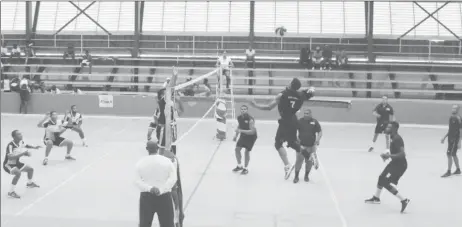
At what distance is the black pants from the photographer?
7043mm

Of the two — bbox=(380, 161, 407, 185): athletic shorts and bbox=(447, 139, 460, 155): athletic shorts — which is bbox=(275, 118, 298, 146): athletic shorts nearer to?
bbox=(380, 161, 407, 185): athletic shorts

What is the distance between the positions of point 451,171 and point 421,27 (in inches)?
577

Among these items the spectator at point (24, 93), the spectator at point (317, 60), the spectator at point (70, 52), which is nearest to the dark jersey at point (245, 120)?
the spectator at point (317, 60)

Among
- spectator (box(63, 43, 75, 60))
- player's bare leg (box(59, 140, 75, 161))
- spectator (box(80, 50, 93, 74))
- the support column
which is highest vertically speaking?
the support column

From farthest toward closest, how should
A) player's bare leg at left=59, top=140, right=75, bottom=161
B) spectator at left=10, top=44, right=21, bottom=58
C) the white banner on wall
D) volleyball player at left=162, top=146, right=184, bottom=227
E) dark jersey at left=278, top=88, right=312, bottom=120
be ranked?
spectator at left=10, top=44, right=21, bottom=58 → the white banner on wall → player's bare leg at left=59, top=140, right=75, bottom=161 → dark jersey at left=278, top=88, right=312, bottom=120 → volleyball player at left=162, top=146, right=184, bottom=227

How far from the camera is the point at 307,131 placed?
39.7ft

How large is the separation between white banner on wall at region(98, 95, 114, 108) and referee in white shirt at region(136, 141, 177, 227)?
59.7 ft

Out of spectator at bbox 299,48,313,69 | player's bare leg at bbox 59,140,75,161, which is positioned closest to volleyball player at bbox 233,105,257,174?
player's bare leg at bbox 59,140,75,161

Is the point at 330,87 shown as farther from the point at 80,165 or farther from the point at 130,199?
the point at 130,199

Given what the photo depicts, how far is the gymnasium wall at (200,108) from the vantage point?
23469 millimetres

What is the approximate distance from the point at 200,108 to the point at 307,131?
40.4ft

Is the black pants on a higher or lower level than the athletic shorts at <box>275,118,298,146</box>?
lower

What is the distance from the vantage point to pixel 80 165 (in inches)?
545

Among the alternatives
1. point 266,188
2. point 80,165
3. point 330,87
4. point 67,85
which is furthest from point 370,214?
point 67,85
